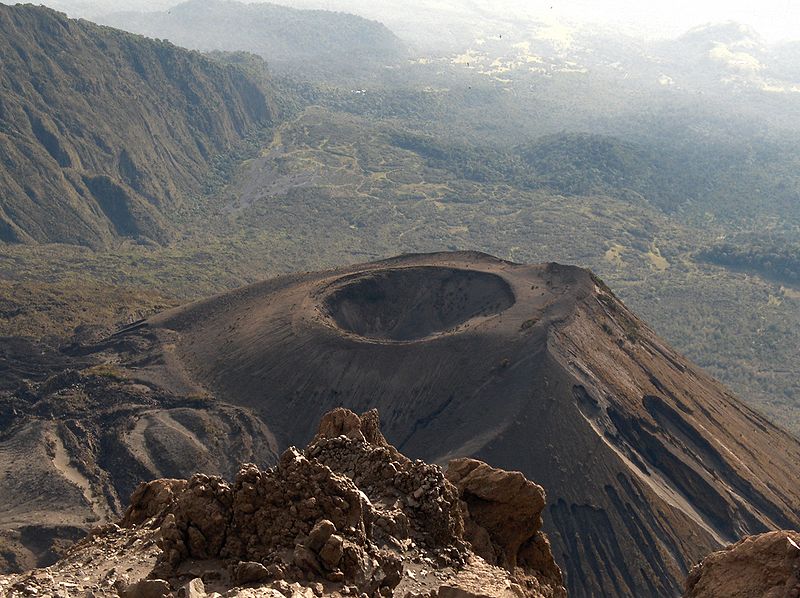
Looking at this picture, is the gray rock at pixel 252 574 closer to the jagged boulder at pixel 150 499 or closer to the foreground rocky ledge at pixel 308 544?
the foreground rocky ledge at pixel 308 544

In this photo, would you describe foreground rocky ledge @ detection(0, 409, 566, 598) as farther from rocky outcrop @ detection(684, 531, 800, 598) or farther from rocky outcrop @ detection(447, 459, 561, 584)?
rocky outcrop @ detection(684, 531, 800, 598)

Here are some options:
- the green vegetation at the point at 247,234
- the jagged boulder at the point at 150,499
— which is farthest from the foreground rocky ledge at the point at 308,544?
the green vegetation at the point at 247,234

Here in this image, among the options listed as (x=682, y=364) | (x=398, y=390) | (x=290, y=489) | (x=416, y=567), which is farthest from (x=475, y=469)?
(x=682, y=364)

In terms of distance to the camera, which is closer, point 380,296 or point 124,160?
point 380,296

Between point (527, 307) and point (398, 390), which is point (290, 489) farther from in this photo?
point (527, 307)

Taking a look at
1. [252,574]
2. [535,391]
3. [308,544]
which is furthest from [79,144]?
[252,574]

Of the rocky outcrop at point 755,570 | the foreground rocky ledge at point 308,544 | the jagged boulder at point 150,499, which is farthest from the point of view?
the jagged boulder at point 150,499

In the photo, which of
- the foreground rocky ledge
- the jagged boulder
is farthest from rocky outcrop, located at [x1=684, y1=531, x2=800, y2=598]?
the jagged boulder
